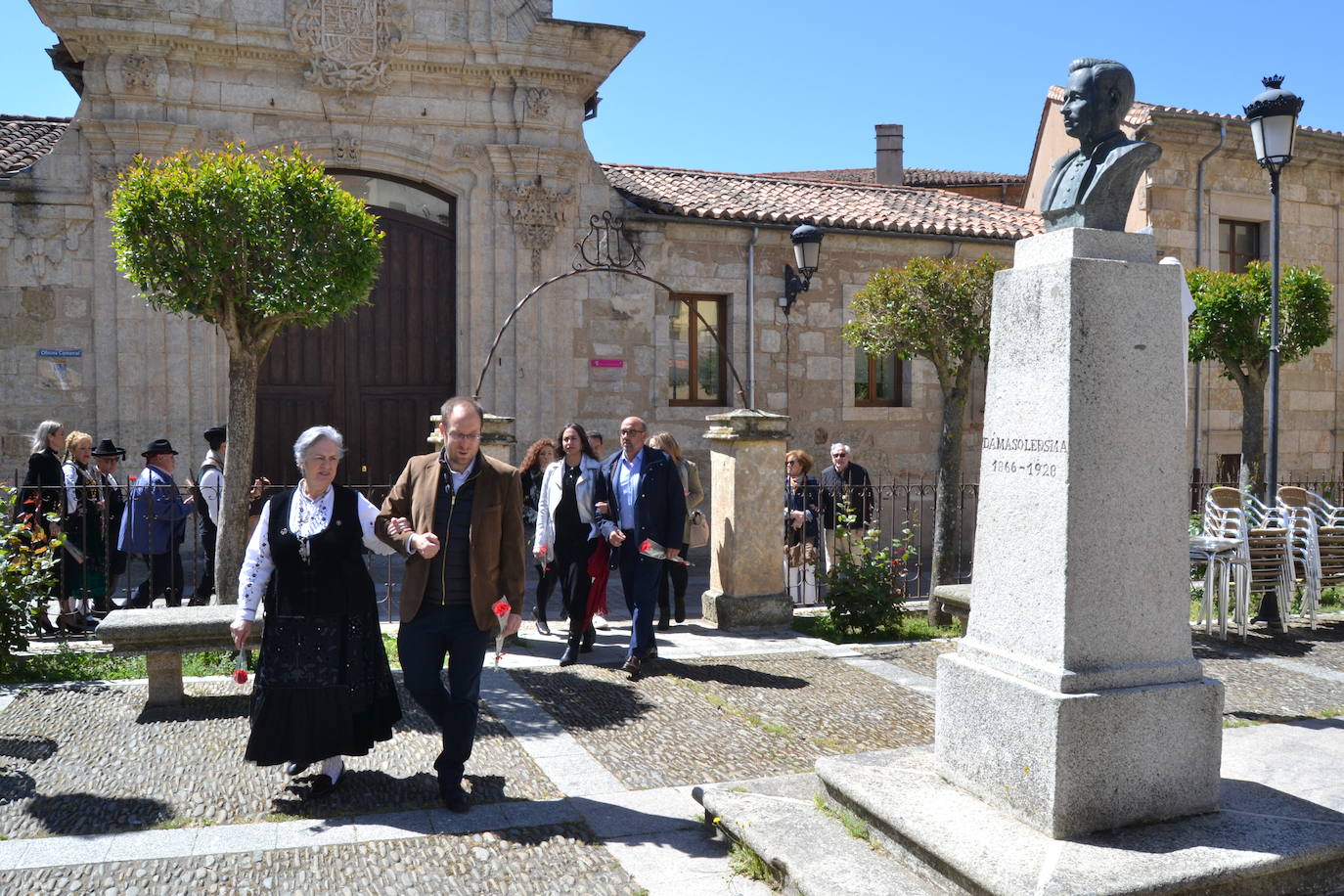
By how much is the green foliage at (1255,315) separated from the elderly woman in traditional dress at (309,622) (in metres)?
10.2

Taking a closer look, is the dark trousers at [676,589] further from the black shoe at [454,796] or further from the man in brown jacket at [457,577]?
the black shoe at [454,796]

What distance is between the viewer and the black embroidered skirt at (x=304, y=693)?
4449 mm

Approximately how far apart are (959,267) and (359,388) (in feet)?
25.6

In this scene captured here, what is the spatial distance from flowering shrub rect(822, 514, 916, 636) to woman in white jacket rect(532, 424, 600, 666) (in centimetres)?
204

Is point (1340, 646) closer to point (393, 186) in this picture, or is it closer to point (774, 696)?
point (774, 696)

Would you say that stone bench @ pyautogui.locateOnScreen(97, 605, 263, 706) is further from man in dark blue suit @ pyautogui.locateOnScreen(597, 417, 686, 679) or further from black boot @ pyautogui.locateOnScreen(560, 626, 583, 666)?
man in dark blue suit @ pyautogui.locateOnScreen(597, 417, 686, 679)

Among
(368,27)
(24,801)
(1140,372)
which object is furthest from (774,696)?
(368,27)

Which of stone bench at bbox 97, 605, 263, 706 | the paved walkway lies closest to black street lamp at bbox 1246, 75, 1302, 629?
the paved walkway

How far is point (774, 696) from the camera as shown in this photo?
6398 mm

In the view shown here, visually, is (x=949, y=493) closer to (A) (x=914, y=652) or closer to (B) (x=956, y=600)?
(B) (x=956, y=600)

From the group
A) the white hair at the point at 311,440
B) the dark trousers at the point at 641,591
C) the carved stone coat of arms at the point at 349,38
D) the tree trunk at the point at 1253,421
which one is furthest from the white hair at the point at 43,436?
the tree trunk at the point at 1253,421

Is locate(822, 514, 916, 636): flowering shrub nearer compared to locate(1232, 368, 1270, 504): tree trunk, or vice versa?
locate(822, 514, 916, 636): flowering shrub

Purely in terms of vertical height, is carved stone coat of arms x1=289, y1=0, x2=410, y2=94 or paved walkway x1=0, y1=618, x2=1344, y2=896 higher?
carved stone coat of arms x1=289, y1=0, x2=410, y2=94

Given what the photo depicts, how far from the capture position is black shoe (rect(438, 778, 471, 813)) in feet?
14.5
